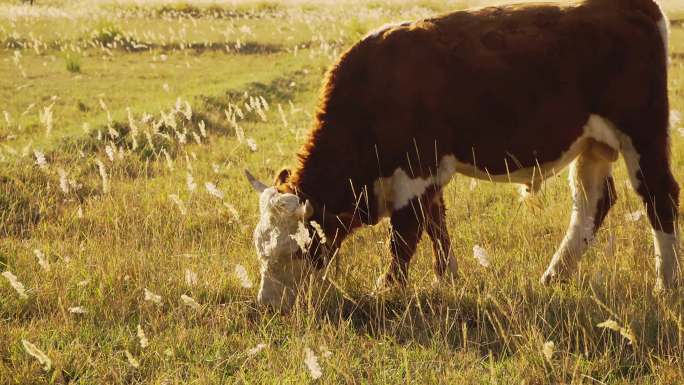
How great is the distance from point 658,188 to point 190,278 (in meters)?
3.12

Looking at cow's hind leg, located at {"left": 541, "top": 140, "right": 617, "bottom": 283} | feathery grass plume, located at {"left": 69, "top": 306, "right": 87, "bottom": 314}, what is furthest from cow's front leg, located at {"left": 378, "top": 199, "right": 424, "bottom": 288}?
feathery grass plume, located at {"left": 69, "top": 306, "right": 87, "bottom": 314}

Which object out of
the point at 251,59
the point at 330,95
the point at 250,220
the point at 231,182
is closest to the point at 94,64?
the point at 251,59

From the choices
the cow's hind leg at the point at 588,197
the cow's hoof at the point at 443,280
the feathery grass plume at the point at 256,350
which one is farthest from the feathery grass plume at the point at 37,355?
the cow's hind leg at the point at 588,197

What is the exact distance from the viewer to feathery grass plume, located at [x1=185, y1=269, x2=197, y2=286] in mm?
4380

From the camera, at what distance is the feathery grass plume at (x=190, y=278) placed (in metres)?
4.38

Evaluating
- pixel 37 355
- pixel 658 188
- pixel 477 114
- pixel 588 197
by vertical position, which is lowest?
pixel 588 197

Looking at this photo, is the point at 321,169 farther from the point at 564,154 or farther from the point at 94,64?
the point at 94,64

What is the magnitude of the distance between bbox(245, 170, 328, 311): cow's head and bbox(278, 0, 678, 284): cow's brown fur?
29 cm

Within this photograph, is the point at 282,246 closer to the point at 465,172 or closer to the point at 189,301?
the point at 189,301

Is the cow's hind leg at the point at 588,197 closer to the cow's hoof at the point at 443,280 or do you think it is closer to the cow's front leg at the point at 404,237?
the cow's hoof at the point at 443,280

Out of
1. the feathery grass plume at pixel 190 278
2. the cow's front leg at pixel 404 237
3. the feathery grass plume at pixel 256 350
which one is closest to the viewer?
the feathery grass plume at pixel 256 350

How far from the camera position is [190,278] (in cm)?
466

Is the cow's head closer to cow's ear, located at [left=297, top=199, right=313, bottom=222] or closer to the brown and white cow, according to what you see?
cow's ear, located at [left=297, top=199, right=313, bottom=222]

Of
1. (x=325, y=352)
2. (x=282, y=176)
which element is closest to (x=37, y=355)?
(x=325, y=352)
